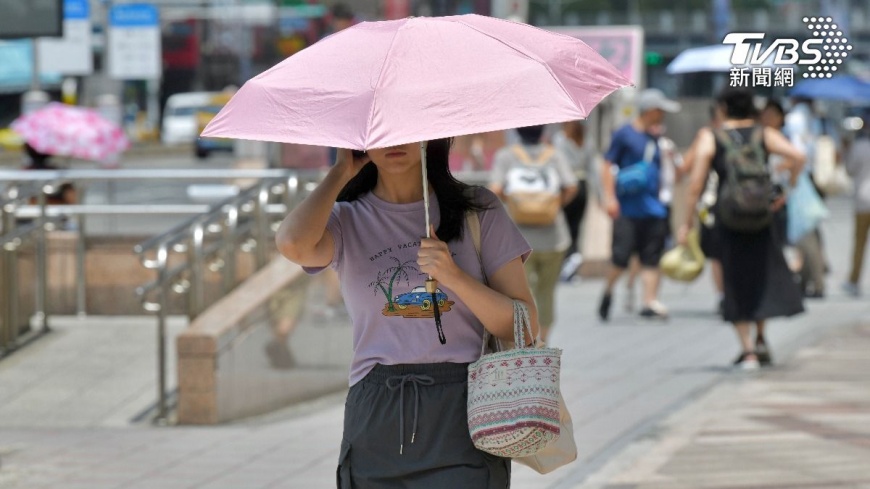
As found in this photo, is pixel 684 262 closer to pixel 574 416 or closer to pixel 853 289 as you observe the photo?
pixel 853 289

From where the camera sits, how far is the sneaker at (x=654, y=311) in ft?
41.9

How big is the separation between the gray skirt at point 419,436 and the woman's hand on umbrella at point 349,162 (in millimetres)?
493

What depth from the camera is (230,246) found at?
9.90 metres

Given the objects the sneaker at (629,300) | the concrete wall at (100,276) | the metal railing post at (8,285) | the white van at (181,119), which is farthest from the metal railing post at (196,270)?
the white van at (181,119)

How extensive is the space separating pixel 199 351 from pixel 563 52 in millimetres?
4845

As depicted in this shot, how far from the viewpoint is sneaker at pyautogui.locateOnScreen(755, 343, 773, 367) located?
33.4ft

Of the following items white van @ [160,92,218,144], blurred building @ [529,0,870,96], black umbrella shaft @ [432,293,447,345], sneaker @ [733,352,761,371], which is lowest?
white van @ [160,92,218,144]

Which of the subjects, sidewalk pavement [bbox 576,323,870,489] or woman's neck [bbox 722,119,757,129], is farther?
woman's neck [bbox 722,119,757,129]

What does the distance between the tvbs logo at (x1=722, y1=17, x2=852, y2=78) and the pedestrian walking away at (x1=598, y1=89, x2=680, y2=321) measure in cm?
532

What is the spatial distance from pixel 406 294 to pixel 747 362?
6.52m

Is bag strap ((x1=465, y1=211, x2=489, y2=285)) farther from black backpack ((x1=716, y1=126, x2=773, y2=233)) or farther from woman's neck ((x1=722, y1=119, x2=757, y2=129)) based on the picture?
woman's neck ((x1=722, y1=119, x2=757, y2=129))

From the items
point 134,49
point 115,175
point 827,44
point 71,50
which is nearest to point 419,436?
point 827,44

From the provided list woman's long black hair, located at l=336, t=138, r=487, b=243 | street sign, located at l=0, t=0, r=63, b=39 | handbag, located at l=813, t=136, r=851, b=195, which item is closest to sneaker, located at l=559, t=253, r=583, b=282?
handbag, located at l=813, t=136, r=851, b=195

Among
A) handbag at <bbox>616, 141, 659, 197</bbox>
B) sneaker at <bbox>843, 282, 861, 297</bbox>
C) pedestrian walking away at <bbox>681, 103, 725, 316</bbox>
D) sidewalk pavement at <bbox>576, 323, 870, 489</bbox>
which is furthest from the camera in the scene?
sneaker at <bbox>843, 282, 861, 297</bbox>
